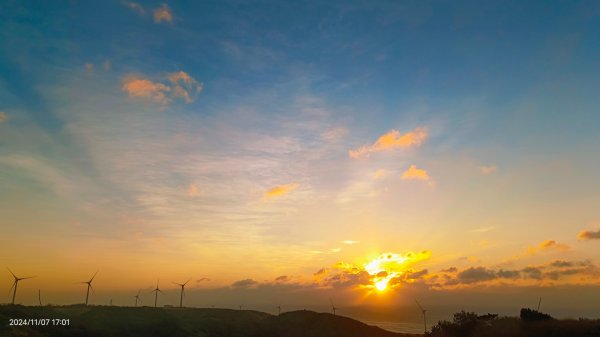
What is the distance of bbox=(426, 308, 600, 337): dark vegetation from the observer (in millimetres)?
51281

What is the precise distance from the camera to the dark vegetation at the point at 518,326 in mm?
51281

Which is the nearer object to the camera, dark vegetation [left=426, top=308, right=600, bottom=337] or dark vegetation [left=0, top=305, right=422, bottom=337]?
dark vegetation [left=426, top=308, right=600, bottom=337]

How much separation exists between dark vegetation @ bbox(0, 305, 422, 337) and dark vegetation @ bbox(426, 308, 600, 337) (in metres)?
43.2

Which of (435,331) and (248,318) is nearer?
(435,331)

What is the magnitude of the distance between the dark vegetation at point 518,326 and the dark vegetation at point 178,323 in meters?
43.2

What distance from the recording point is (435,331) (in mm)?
70875

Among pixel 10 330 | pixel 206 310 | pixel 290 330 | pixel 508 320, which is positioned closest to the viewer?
pixel 508 320

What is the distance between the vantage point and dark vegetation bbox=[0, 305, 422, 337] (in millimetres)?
82250

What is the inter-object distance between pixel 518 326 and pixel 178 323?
80.7 m

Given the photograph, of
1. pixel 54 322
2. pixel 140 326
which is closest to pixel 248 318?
pixel 140 326

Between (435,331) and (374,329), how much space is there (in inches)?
2152

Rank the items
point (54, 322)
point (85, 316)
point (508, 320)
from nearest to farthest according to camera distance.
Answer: point (508, 320), point (54, 322), point (85, 316)

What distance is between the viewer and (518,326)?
192ft

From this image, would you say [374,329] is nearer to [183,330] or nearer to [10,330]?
[183,330]
